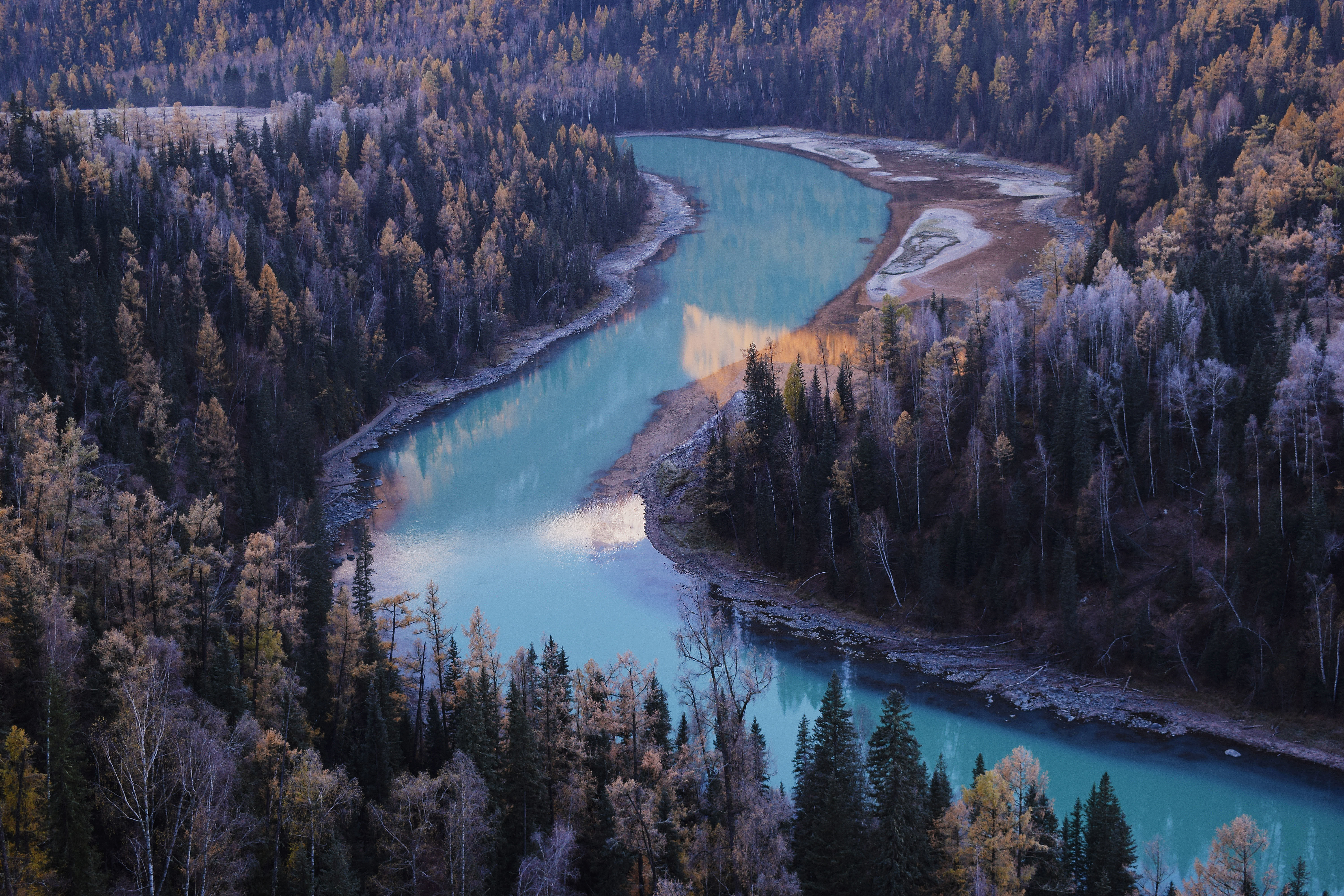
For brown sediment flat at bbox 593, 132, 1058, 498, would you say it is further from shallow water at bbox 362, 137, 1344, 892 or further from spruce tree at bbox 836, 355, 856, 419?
spruce tree at bbox 836, 355, 856, 419

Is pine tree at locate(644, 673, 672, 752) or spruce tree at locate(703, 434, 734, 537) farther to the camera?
spruce tree at locate(703, 434, 734, 537)

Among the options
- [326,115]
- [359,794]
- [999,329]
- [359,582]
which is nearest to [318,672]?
[359,582]

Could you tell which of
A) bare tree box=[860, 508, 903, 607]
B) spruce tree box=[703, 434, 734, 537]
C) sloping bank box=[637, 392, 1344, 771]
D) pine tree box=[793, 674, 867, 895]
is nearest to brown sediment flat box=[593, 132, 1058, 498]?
sloping bank box=[637, 392, 1344, 771]

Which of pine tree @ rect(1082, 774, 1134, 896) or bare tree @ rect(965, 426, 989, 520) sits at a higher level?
bare tree @ rect(965, 426, 989, 520)

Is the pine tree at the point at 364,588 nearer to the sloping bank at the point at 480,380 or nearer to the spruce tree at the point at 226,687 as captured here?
the spruce tree at the point at 226,687

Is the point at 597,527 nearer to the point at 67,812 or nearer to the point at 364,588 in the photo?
the point at 364,588

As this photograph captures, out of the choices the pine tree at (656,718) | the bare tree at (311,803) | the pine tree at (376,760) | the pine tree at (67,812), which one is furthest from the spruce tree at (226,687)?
the pine tree at (656,718)
